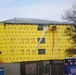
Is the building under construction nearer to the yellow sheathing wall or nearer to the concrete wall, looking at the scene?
the yellow sheathing wall

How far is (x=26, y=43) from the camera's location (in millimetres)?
68500

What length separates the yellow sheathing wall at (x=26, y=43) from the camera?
67.6 metres

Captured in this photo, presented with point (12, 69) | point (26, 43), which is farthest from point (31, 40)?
point (12, 69)

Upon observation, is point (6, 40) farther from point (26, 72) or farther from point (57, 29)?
point (26, 72)

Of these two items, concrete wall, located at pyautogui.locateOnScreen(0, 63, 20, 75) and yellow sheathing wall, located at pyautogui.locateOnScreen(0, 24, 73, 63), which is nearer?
concrete wall, located at pyautogui.locateOnScreen(0, 63, 20, 75)

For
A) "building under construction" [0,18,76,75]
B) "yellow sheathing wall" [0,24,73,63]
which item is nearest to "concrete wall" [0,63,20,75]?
"building under construction" [0,18,76,75]

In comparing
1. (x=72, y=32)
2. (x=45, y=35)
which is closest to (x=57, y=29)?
(x=45, y=35)

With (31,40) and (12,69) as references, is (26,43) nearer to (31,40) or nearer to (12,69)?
(31,40)

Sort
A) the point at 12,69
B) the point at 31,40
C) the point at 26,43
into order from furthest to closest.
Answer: the point at 31,40 → the point at 26,43 → the point at 12,69

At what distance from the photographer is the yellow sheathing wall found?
222 ft

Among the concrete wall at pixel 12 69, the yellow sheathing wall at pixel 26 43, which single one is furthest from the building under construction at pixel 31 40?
the concrete wall at pixel 12 69

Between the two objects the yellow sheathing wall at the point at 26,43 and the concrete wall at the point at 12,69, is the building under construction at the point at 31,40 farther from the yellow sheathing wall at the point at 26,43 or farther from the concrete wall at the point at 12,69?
the concrete wall at the point at 12,69

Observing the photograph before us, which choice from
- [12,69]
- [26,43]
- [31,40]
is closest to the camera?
[12,69]

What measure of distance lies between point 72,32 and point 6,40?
33.8 m
